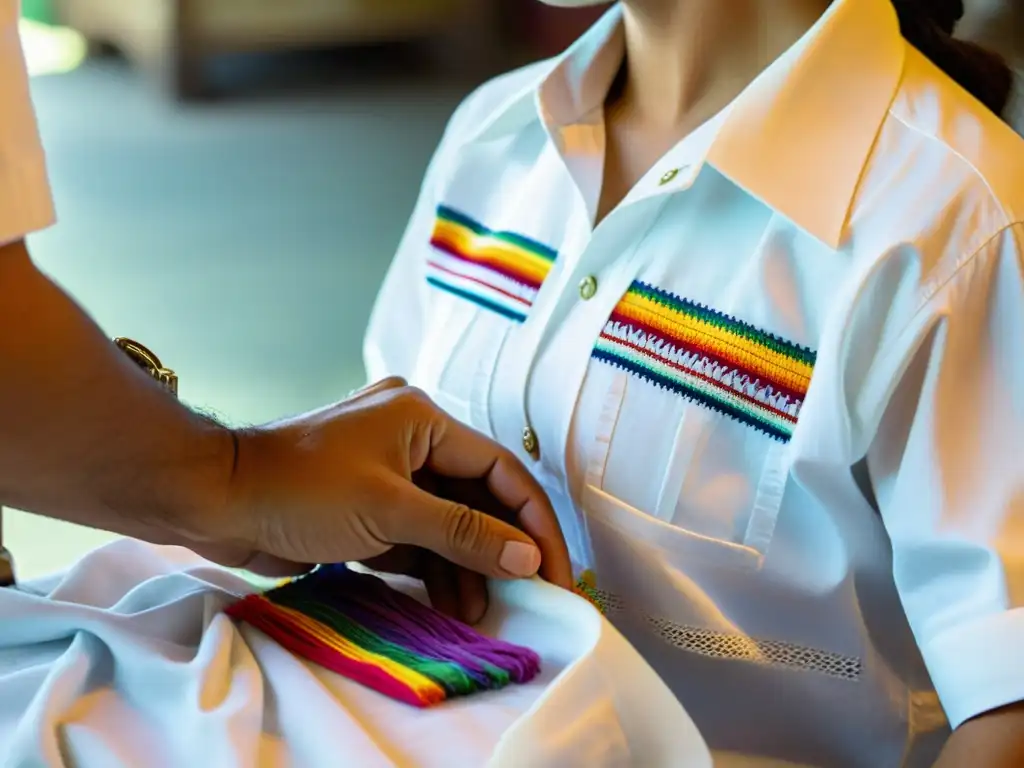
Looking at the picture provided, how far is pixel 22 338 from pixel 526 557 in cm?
29

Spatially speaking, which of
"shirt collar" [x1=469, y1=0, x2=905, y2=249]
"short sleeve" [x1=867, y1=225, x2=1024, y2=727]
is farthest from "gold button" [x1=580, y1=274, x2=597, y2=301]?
"short sleeve" [x1=867, y1=225, x2=1024, y2=727]

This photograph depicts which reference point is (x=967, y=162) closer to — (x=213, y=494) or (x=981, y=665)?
(x=981, y=665)

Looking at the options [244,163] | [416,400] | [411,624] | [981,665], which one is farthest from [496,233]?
[244,163]

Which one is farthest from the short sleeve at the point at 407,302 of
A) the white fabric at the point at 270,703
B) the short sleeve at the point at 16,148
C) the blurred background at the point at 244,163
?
the short sleeve at the point at 16,148

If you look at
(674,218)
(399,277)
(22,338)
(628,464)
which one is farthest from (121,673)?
(399,277)

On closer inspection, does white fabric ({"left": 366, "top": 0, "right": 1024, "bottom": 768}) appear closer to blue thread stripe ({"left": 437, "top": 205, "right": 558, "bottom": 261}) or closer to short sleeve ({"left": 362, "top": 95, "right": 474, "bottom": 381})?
blue thread stripe ({"left": 437, "top": 205, "right": 558, "bottom": 261})

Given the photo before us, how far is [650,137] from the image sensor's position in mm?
938

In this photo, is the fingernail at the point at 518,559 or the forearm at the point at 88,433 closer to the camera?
the forearm at the point at 88,433

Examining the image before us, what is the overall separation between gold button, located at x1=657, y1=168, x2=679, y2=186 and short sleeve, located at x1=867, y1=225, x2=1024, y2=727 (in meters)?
0.19

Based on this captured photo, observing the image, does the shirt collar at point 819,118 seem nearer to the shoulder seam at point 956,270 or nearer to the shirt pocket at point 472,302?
the shoulder seam at point 956,270

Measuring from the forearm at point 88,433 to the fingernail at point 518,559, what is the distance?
0.51ft

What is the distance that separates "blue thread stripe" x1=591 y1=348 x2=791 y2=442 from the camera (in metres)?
0.77

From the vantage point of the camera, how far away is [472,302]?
0.96 m

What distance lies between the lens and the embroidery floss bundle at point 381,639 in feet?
2.16
